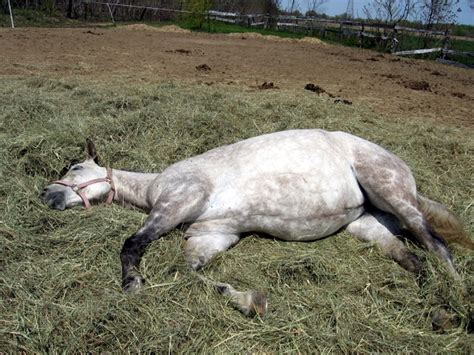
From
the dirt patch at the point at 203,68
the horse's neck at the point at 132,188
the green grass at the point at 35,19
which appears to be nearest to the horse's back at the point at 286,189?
the horse's neck at the point at 132,188

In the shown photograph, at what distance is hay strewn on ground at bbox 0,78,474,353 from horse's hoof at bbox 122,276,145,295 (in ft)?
0.25

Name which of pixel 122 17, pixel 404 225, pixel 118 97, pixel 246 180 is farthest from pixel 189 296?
pixel 122 17

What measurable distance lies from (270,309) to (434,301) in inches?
46.1

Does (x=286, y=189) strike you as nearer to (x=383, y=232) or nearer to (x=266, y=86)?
(x=383, y=232)

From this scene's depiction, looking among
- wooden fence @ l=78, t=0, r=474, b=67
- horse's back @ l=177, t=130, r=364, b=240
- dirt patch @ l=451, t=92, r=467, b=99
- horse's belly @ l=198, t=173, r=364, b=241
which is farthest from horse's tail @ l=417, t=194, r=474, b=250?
wooden fence @ l=78, t=0, r=474, b=67

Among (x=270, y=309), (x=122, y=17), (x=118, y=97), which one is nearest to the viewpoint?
(x=270, y=309)

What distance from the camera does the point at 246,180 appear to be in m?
3.95

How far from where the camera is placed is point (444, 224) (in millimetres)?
4141

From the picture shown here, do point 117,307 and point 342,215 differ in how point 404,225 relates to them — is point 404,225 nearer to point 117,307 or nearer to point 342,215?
point 342,215

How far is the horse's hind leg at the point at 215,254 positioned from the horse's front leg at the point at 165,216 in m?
0.22

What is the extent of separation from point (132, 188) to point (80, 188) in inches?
18.3

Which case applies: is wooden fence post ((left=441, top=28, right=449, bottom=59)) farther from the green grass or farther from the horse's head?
the horse's head

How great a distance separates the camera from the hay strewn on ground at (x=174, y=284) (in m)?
2.84

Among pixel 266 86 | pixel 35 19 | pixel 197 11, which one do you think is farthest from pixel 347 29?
pixel 266 86
